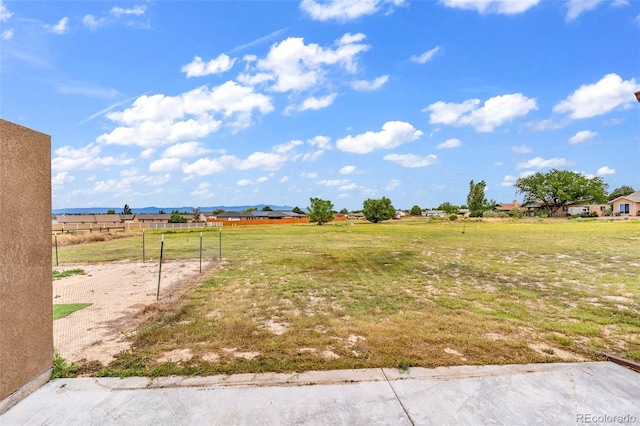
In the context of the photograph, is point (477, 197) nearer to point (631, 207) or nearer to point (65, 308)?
point (631, 207)

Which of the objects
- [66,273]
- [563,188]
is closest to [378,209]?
[563,188]

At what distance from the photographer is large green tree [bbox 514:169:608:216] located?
50.3 m

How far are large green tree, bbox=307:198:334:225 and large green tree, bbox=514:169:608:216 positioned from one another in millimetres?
36063

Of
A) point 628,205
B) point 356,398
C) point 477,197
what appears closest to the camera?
point 356,398

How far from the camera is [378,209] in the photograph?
2085 inches

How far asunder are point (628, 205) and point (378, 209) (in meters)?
33.1

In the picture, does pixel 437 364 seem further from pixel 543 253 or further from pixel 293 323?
pixel 543 253

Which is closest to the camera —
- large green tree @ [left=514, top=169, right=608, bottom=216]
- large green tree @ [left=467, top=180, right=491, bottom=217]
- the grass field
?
the grass field

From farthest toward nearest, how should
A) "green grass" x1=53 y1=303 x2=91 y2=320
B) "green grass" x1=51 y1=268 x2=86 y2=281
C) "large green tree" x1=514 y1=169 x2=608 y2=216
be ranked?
1. "large green tree" x1=514 y1=169 x2=608 y2=216
2. "green grass" x1=51 y1=268 x2=86 y2=281
3. "green grass" x1=53 y1=303 x2=91 y2=320

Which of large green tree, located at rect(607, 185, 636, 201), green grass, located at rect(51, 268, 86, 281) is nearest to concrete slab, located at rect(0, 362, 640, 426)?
green grass, located at rect(51, 268, 86, 281)

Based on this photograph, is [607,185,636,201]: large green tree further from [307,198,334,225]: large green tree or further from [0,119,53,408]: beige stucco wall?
[0,119,53,408]: beige stucco wall

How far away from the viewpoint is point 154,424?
2.17m

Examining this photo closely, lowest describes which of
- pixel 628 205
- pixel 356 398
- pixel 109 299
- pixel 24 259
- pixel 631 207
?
pixel 109 299

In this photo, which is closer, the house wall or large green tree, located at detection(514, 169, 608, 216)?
the house wall
